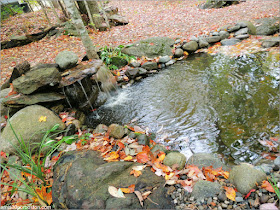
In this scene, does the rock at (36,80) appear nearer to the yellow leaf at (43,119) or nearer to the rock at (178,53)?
the yellow leaf at (43,119)

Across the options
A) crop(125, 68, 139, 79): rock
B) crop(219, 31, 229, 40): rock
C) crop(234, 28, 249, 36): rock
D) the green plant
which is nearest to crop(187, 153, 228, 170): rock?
the green plant

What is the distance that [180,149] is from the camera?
2916mm

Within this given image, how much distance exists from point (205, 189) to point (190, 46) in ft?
19.4

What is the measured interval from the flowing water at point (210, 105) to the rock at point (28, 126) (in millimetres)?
1089

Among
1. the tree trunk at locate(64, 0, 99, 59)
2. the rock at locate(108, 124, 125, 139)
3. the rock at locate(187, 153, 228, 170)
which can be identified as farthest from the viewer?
the tree trunk at locate(64, 0, 99, 59)

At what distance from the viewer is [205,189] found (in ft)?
6.14

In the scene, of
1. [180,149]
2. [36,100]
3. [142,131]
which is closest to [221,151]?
[180,149]

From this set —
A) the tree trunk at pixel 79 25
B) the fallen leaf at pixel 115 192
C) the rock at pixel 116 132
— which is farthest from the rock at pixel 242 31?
the fallen leaf at pixel 115 192

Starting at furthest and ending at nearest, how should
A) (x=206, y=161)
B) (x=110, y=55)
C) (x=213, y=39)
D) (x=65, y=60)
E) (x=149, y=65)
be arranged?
(x=213, y=39) → (x=110, y=55) → (x=149, y=65) → (x=65, y=60) → (x=206, y=161)

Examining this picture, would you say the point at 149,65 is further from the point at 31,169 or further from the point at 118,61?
the point at 31,169

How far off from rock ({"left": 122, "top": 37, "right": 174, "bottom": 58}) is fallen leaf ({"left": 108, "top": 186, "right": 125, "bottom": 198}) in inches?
223

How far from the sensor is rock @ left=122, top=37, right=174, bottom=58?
6.69m

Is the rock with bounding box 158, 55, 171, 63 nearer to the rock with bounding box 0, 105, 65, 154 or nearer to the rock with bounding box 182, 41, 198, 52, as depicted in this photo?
the rock with bounding box 182, 41, 198, 52

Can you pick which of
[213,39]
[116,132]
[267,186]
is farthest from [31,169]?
[213,39]
